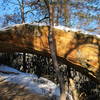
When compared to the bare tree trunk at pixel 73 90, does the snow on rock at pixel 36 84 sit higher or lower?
higher

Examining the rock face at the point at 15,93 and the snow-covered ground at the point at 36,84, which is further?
the snow-covered ground at the point at 36,84

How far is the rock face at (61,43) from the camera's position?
612 centimetres

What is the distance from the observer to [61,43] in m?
6.37

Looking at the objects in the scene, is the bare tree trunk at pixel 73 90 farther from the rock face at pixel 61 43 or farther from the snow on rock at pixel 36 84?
the rock face at pixel 61 43

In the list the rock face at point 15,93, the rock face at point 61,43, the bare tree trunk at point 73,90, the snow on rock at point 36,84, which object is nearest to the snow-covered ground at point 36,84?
the snow on rock at point 36,84

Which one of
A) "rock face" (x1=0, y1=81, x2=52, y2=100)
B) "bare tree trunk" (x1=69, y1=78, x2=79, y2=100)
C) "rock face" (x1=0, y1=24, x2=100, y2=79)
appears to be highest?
"rock face" (x1=0, y1=24, x2=100, y2=79)

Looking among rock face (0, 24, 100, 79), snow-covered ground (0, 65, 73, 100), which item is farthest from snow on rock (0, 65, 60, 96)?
rock face (0, 24, 100, 79)

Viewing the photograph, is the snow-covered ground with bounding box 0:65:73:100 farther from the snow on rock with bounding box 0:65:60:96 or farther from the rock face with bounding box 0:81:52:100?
the rock face with bounding box 0:81:52:100

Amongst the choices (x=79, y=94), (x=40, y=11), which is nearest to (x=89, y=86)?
(x=79, y=94)

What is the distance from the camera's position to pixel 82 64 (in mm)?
6160

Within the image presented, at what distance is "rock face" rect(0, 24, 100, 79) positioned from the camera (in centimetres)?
612

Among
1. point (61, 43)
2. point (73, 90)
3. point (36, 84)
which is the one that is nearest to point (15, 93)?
point (36, 84)

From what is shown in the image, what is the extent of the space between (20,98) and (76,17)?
7727 millimetres

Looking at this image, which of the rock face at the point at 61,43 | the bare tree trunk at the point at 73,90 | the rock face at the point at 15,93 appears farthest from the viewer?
the bare tree trunk at the point at 73,90
